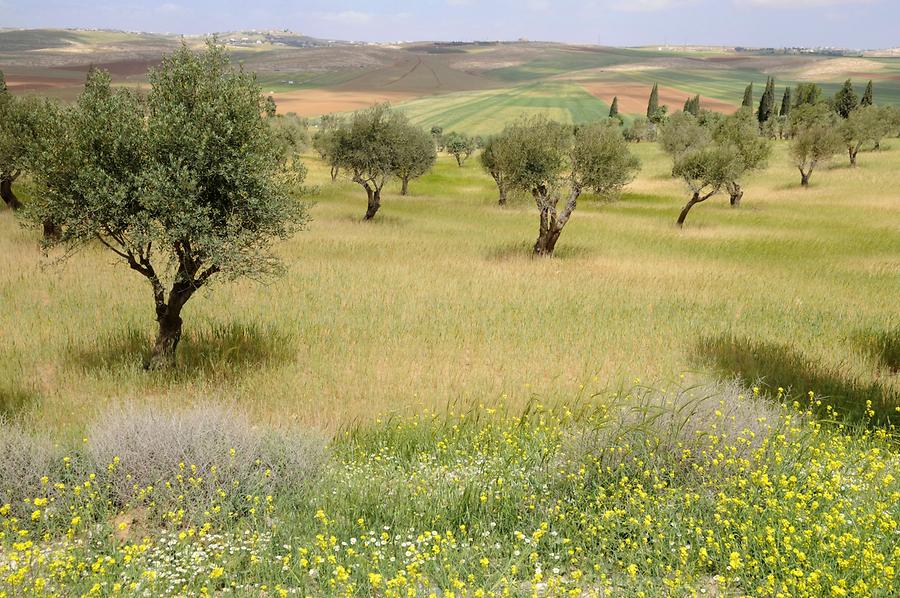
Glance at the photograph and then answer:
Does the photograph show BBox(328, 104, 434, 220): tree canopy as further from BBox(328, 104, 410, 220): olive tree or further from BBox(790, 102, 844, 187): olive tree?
BBox(790, 102, 844, 187): olive tree

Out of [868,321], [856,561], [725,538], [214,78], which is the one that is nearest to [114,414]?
[214,78]

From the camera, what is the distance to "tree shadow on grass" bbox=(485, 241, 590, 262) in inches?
1090

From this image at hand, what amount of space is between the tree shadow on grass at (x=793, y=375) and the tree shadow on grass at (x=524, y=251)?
13.0 meters

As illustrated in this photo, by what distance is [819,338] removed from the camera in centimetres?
1587

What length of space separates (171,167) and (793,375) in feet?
49.3

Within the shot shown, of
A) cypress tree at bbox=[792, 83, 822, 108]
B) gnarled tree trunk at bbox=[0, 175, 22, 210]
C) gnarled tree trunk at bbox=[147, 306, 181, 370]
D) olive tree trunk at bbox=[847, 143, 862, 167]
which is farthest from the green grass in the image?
gnarled tree trunk at bbox=[147, 306, 181, 370]

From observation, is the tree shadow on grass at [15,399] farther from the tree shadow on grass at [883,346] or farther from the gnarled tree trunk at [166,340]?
the tree shadow on grass at [883,346]

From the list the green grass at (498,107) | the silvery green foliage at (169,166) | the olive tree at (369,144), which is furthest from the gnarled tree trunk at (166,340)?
the green grass at (498,107)

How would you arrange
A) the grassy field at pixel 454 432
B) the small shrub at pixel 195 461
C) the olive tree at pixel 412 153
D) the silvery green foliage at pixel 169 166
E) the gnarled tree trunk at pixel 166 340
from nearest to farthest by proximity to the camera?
the grassy field at pixel 454 432 < the small shrub at pixel 195 461 < the silvery green foliage at pixel 169 166 < the gnarled tree trunk at pixel 166 340 < the olive tree at pixel 412 153

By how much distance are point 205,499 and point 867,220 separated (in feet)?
158

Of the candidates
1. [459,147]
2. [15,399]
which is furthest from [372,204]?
[459,147]

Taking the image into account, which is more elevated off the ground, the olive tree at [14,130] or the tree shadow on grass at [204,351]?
the olive tree at [14,130]

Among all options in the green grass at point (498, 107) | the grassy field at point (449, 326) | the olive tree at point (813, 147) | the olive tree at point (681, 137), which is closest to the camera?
the grassy field at point (449, 326)

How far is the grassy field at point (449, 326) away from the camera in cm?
1180
